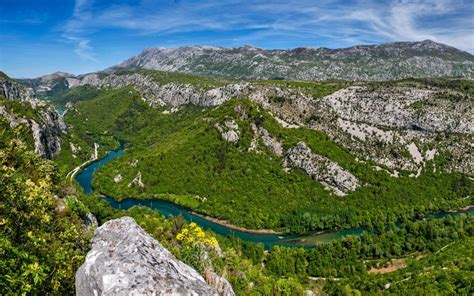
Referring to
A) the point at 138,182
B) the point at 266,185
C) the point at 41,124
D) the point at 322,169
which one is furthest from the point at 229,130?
the point at 41,124

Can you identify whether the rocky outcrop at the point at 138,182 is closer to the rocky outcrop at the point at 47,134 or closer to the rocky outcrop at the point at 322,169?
the rocky outcrop at the point at 47,134

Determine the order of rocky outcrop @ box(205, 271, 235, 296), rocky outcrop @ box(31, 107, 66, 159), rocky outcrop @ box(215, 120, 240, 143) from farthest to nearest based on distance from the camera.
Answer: rocky outcrop @ box(215, 120, 240, 143)
rocky outcrop @ box(31, 107, 66, 159)
rocky outcrop @ box(205, 271, 235, 296)

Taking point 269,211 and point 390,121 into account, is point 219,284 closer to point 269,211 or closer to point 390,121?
point 269,211

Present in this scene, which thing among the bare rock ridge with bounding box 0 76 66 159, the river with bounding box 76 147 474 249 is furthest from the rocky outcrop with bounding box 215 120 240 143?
the bare rock ridge with bounding box 0 76 66 159

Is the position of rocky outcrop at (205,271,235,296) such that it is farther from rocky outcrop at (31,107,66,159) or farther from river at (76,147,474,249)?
rocky outcrop at (31,107,66,159)

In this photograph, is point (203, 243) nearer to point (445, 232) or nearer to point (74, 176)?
point (445, 232)

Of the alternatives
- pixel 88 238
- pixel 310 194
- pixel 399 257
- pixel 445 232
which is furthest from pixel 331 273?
pixel 88 238

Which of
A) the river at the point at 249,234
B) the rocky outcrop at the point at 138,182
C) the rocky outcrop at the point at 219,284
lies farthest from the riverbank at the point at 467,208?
the rocky outcrop at the point at 219,284
